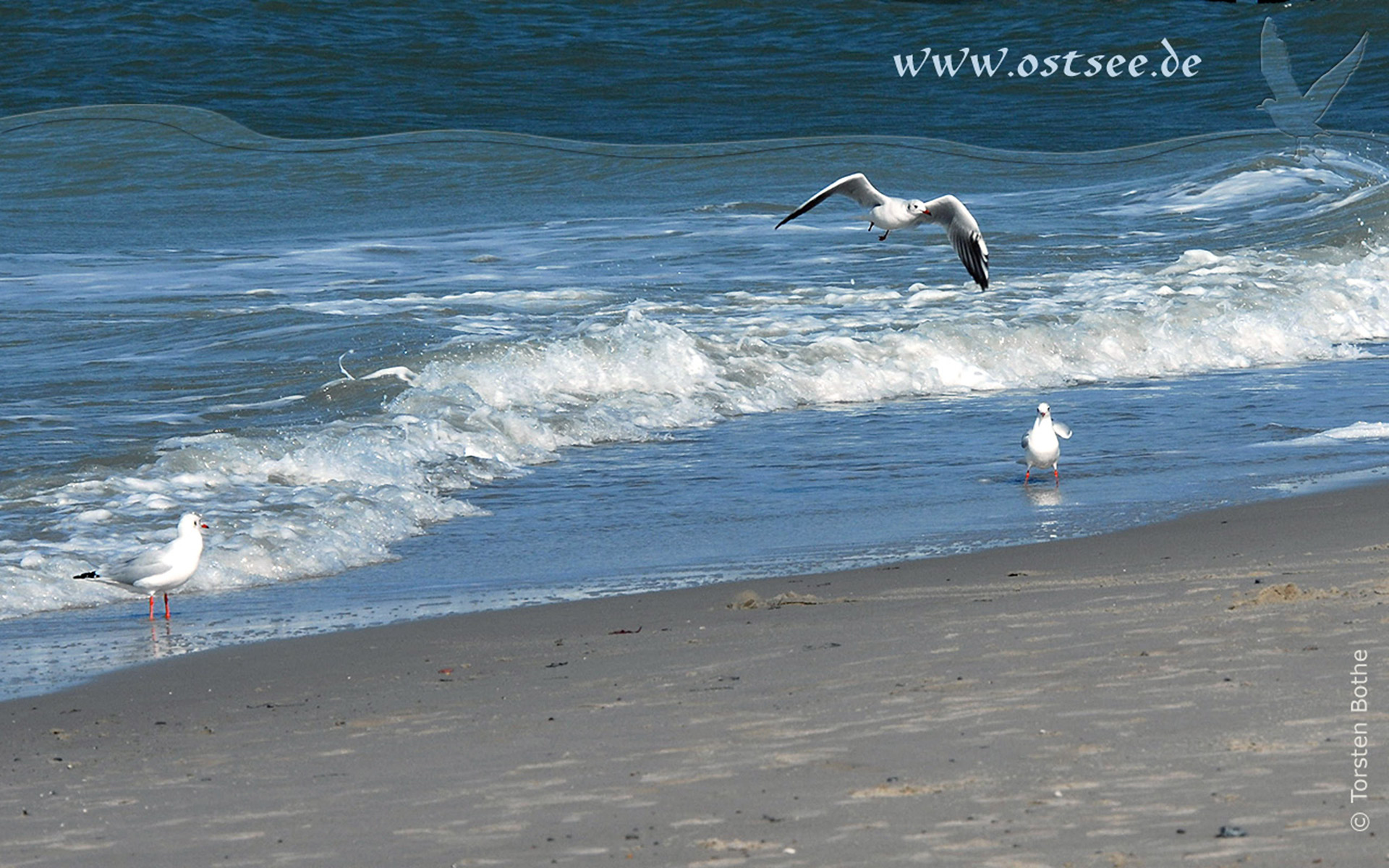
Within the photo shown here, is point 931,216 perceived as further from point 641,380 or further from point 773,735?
point 773,735

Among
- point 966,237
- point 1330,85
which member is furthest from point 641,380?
point 1330,85

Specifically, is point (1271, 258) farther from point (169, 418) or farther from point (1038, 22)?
point (1038, 22)

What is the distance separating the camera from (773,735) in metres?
3.41

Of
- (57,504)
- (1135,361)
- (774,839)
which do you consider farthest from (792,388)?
(774,839)

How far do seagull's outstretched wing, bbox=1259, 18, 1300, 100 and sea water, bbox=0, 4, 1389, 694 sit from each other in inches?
109

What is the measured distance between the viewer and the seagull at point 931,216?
29.3ft

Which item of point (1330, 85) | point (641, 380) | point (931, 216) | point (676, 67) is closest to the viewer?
point (931, 216)

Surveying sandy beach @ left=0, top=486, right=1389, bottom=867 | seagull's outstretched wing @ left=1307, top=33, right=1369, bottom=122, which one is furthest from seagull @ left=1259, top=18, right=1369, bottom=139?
sandy beach @ left=0, top=486, right=1389, bottom=867

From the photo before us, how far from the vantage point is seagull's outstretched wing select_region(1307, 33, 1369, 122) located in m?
28.5

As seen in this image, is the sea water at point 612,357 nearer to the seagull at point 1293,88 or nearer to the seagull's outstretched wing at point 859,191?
the seagull at point 1293,88

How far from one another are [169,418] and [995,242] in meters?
9.09

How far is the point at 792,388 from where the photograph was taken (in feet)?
32.4

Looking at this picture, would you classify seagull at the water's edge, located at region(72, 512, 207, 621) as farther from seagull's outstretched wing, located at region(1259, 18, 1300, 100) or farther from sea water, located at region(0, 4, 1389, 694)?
seagull's outstretched wing, located at region(1259, 18, 1300, 100)

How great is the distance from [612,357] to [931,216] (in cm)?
204
